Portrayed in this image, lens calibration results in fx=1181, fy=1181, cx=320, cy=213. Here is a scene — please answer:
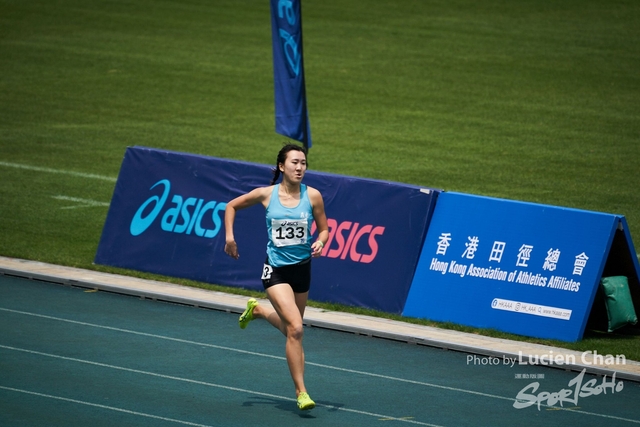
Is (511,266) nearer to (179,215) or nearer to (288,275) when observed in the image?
(288,275)

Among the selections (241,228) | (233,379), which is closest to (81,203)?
(241,228)

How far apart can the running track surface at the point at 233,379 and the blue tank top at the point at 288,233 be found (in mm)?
1223

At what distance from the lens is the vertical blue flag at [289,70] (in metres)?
15.3

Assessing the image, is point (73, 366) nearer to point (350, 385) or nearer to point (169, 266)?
point (350, 385)

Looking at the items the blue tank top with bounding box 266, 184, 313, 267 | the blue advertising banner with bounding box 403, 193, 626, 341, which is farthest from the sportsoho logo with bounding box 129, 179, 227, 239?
the blue tank top with bounding box 266, 184, 313, 267

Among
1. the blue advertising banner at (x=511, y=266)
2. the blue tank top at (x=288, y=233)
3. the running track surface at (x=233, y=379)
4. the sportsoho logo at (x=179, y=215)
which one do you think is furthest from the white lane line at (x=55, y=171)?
the blue tank top at (x=288, y=233)

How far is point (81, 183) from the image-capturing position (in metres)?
19.9

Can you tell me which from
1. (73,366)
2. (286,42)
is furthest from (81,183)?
(73,366)

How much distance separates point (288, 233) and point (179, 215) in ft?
16.5

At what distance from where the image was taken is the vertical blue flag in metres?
15.3

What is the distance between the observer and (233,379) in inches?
408

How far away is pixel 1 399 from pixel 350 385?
2.95 m

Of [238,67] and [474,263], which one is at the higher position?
[238,67]

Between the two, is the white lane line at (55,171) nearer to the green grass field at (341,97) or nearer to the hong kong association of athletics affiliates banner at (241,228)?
the green grass field at (341,97)
